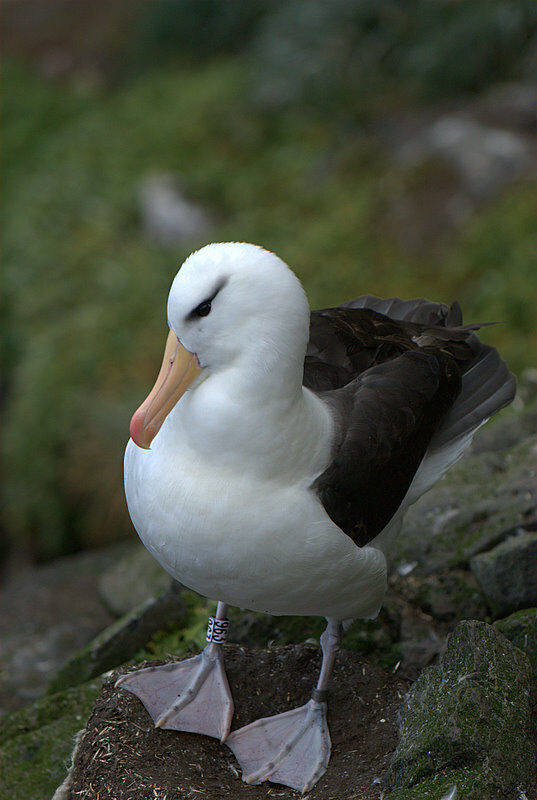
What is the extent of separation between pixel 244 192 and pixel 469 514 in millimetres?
5343

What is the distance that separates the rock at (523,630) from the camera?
111 inches

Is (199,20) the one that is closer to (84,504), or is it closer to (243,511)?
(84,504)

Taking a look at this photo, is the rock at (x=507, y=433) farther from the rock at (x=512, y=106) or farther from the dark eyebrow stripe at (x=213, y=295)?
the rock at (x=512, y=106)

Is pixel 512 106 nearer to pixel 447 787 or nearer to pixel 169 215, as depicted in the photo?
pixel 169 215

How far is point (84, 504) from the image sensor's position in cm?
646

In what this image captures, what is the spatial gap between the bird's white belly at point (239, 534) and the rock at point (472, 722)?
0.38m

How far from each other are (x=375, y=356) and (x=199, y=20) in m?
8.81

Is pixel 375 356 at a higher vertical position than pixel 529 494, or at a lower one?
higher

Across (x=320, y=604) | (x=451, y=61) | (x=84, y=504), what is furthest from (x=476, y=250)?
(x=320, y=604)

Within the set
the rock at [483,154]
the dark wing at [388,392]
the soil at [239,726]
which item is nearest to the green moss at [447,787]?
the soil at [239,726]

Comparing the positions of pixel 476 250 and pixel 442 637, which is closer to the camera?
pixel 442 637

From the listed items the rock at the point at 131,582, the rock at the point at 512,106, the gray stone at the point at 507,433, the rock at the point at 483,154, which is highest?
the gray stone at the point at 507,433

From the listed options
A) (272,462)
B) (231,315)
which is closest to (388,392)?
(272,462)

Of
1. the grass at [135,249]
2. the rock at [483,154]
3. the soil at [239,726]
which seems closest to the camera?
the soil at [239,726]
